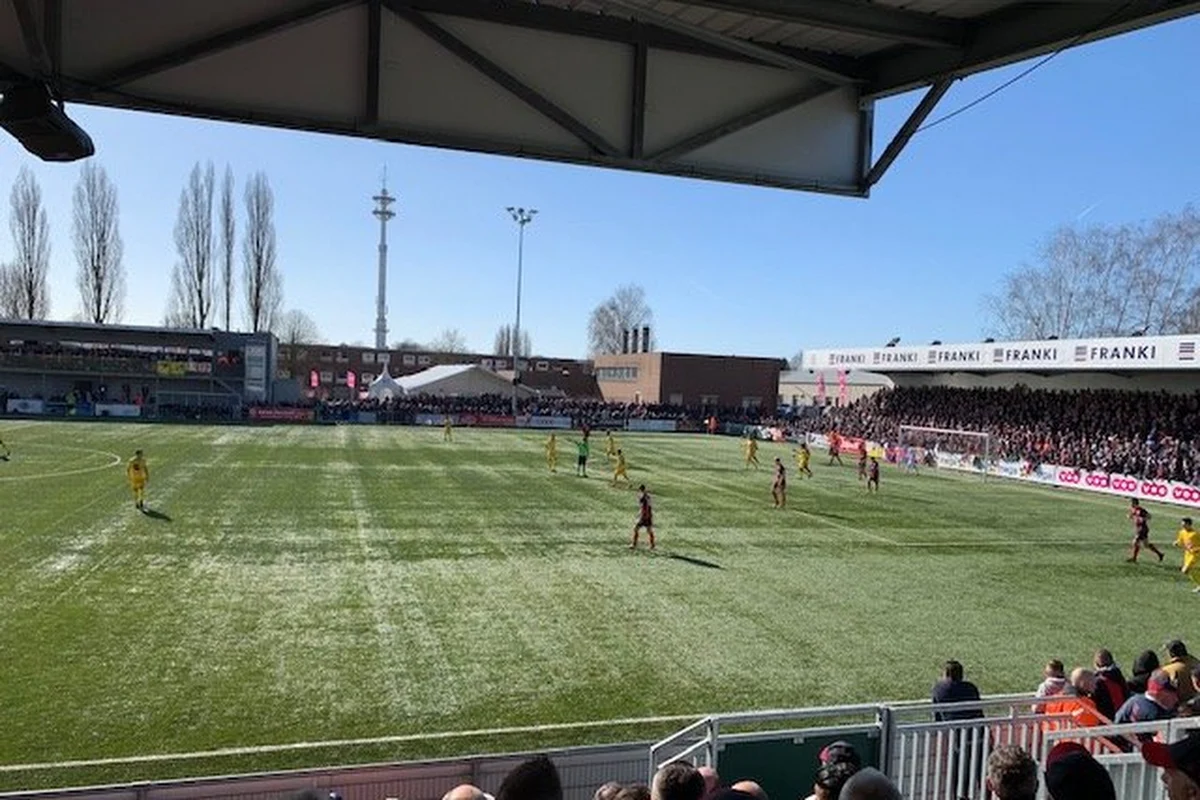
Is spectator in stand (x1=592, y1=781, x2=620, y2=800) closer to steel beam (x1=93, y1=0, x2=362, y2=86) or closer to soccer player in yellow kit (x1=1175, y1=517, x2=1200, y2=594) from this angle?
steel beam (x1=93, y1=0, x2=362, y2=86)

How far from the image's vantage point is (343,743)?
332 inches

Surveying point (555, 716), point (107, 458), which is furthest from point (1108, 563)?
point (107, 458)

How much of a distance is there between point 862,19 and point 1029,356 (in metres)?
41.3

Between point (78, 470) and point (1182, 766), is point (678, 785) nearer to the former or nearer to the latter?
point (1182, 766)

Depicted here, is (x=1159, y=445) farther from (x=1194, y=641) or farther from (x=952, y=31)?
(x=952, y=31)

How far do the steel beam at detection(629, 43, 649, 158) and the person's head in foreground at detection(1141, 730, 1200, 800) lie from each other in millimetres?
3875

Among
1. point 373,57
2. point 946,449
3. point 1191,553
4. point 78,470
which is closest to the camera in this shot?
point 373,57

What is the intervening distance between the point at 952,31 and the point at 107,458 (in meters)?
32.6

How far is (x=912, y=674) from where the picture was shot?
36.8ft

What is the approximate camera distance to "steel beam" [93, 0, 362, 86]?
14.4 feet

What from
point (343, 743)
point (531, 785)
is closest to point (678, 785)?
point (531, 785)

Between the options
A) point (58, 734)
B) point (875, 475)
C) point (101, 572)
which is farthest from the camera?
point (875, 475)

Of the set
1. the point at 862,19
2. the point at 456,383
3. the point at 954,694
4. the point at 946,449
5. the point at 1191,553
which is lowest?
the point at 1191,553

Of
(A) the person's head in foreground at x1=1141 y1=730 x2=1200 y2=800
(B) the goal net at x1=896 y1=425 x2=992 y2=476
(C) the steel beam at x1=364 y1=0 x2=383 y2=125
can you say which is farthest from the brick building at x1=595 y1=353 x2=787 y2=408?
(A) the person's head in foreground at x1=1141 y1=730 x2=1200 y2=800
